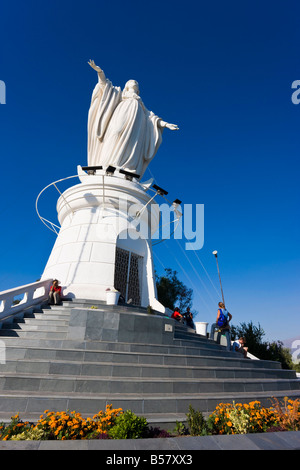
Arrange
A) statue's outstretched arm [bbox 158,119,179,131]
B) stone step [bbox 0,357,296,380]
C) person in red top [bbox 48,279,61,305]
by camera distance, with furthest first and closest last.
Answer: statue's outstretched arm [bbox 158,119,179,131] → person in red top [bbox 48,279,61,305] → stone step [bbox 0,357,296,380]

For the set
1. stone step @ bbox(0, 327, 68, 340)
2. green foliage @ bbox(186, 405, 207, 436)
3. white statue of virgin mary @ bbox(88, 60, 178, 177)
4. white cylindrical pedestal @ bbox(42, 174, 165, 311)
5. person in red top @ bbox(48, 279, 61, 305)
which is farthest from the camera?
white statue of virgin mary @ bbox(88, 60, 178, 177)

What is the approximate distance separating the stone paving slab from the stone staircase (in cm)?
152

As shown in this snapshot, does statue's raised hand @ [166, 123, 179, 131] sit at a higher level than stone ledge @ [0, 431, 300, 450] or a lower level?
higher

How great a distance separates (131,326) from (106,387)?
2043 mm

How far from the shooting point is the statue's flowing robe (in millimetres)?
16641

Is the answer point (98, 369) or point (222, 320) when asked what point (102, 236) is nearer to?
point (222, 320)

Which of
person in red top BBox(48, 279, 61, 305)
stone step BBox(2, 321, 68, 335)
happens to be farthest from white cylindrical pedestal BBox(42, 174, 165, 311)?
stone step BBox(2, 321, 68, 335)

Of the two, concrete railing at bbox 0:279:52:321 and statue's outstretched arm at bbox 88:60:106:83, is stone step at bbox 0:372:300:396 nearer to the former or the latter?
concrete railing at bbox 0:279:52:321

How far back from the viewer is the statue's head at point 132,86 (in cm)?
1897

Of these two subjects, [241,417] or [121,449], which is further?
[241,417]

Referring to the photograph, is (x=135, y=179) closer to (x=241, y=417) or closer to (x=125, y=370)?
(x=125, y=370)

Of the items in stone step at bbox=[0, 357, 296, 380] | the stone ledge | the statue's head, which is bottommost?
the stone ledge

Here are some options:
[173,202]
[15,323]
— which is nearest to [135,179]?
[173,202]
